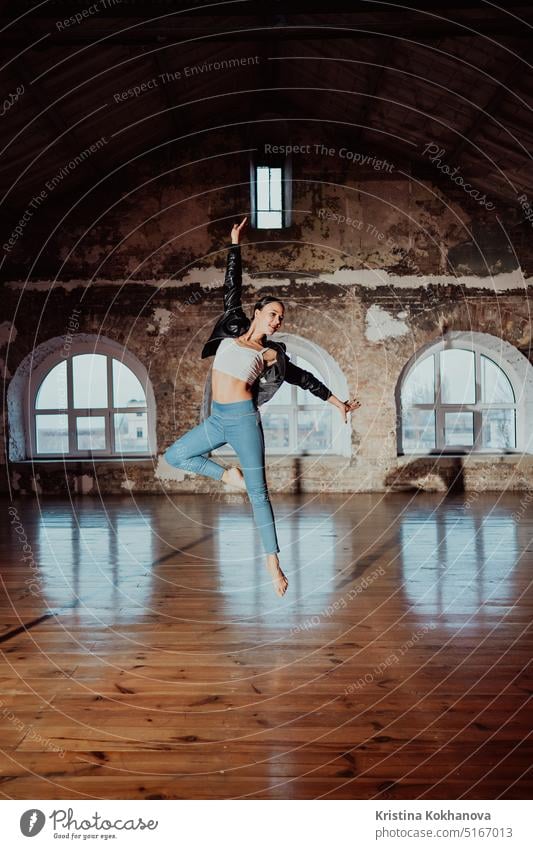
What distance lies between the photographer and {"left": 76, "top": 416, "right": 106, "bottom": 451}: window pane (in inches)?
420

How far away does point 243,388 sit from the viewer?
4074mm

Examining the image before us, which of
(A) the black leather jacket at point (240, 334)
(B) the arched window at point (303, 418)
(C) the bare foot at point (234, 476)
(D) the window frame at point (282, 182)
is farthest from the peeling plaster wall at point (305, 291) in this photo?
(C) the bare foot at point (234, 476)

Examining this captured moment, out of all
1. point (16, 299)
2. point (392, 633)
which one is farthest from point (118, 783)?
point (16, 299)

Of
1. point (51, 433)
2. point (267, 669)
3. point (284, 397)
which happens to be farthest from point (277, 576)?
point (51, 433)

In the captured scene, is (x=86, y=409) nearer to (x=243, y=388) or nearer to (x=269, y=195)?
(x=269, y=195)

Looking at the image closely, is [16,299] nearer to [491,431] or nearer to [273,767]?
[491,431]

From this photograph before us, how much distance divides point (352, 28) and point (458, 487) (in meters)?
6.27

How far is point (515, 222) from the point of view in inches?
399

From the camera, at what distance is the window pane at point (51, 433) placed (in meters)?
10.7

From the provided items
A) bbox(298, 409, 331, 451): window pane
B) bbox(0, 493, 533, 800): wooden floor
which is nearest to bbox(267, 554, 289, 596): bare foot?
bbox(0, 493, 533, 800): wooden floor

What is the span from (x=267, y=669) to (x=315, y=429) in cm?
735

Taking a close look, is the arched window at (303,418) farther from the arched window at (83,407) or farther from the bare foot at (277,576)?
the bare foot at (277,576)

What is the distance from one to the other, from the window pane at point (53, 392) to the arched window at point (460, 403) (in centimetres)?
513

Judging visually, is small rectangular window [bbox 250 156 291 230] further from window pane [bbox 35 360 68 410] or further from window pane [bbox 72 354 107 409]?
window pane [bbox 35 360 68 410]
